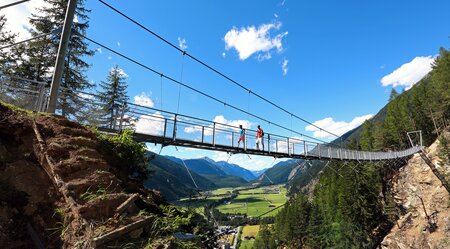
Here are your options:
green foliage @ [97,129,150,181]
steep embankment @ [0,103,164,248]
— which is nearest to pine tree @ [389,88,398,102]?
green foliage @ [97,129,150,181]

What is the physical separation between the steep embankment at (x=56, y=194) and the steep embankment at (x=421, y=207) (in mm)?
44122

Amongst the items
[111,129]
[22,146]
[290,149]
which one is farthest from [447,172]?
[22,146]

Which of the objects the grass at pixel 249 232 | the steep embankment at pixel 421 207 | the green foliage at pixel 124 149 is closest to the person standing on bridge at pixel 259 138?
the green foliage at pixel 124 149

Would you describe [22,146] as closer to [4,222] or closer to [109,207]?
[4,222]

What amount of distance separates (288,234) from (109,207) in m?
73.9

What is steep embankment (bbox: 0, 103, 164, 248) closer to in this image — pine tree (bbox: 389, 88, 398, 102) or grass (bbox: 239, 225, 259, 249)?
pine tree (bbox: 389, 88, 398, 102)

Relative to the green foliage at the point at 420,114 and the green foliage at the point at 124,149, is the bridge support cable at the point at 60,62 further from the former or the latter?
the green foliage at the point at 420,114

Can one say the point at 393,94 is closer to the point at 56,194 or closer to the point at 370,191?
the point at 370,191

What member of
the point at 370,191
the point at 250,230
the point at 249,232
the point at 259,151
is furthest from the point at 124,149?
the point at 250,230

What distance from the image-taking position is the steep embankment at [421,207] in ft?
128

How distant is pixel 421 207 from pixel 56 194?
53508 mm

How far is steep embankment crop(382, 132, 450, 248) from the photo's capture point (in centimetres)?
3903

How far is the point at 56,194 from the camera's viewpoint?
17.2 ft

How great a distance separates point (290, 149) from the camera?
740 inches
